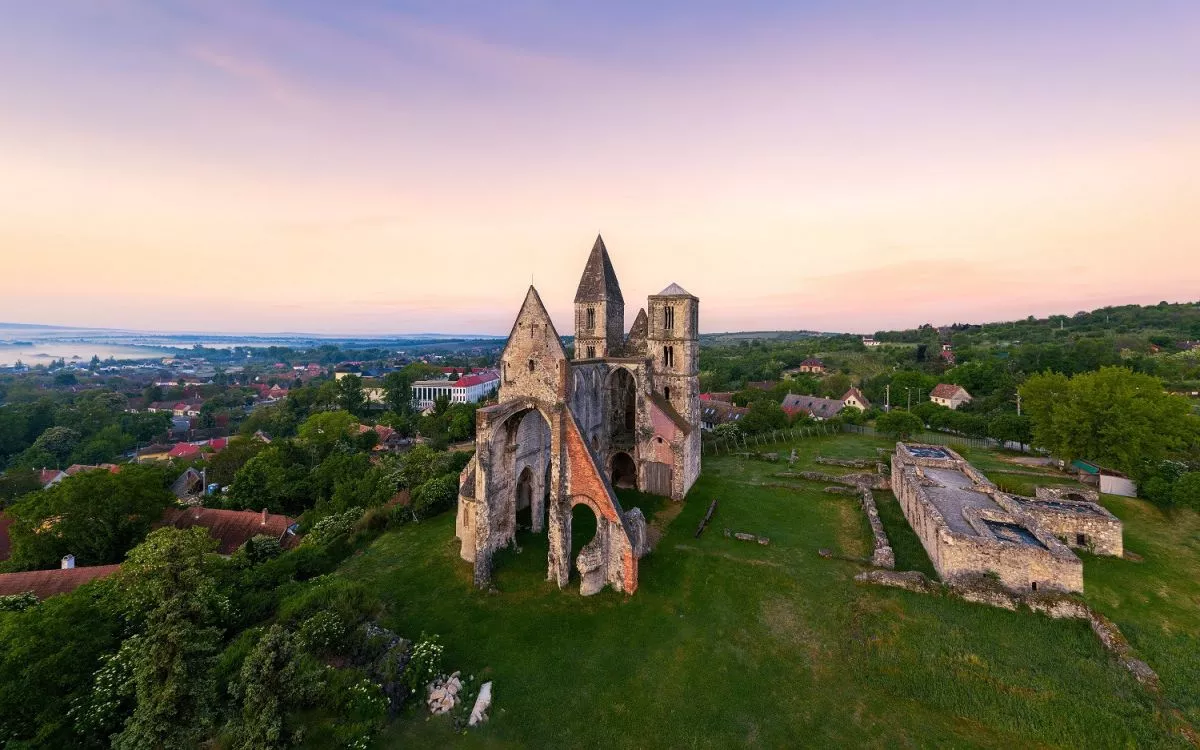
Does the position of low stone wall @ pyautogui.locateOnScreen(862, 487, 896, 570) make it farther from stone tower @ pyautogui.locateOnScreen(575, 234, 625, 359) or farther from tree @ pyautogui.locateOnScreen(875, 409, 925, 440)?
tree @ pyautogui.locateOnScreen(875, 409, 925, 440)

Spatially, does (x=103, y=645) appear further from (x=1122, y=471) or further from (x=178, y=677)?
(x=1122, y=471)

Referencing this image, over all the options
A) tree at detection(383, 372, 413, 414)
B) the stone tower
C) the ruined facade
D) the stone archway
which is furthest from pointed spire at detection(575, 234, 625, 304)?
tree at detection(383, 372, 413, 414)

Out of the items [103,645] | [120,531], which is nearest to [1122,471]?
[103,645]

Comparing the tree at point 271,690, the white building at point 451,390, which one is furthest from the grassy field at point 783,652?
the white building at point 451,390

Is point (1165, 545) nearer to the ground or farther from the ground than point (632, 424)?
nearer to the ground

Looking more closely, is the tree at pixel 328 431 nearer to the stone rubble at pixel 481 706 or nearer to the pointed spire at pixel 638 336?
the pointed spire at pixel 638 336

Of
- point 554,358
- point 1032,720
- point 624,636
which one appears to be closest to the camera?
point 1032,720
